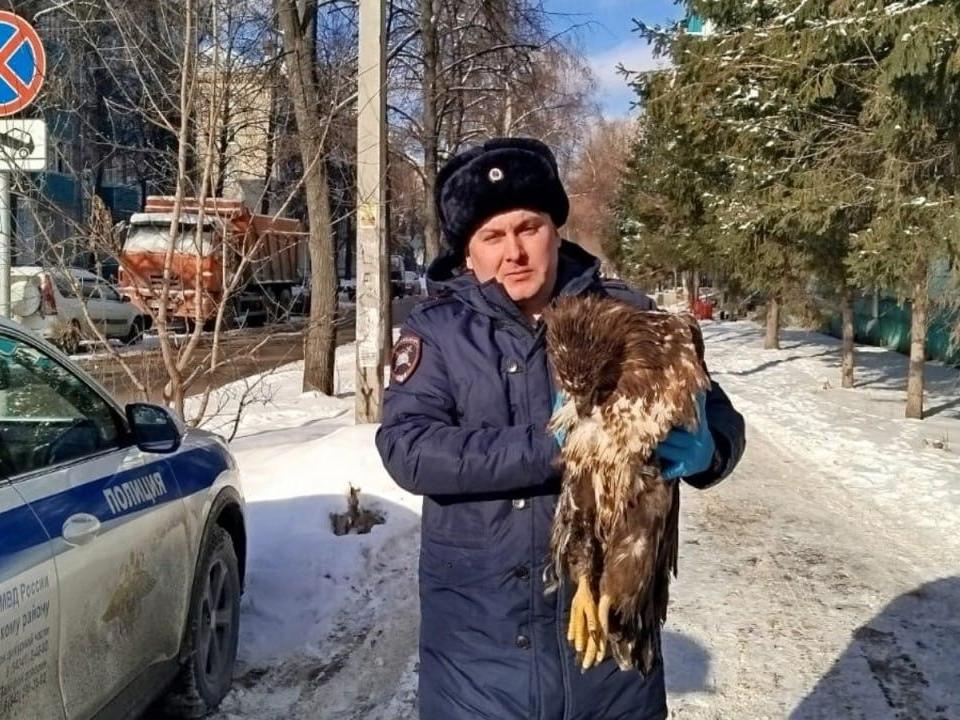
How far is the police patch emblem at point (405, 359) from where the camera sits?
1967 mm

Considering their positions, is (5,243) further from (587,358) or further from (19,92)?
(587,358)

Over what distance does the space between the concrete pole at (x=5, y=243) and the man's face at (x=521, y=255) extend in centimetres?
448

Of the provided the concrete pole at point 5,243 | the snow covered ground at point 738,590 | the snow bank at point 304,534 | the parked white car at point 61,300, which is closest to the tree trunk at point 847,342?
the snow covered ground at point 738,590

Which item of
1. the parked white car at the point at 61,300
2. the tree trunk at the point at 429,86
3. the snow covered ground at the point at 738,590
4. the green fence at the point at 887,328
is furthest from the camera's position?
the green fence at the point at 887,328

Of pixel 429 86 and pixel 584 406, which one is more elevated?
pixel 429 86

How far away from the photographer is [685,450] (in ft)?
5.81

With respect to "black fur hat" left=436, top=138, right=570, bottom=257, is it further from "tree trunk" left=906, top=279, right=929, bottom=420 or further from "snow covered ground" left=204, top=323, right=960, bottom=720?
"tree trunk" left=906, top=279, right=929, bottom=420

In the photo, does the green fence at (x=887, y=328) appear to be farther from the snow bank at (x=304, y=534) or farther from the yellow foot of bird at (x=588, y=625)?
the yellow foot of bird at (x=588, y=625)

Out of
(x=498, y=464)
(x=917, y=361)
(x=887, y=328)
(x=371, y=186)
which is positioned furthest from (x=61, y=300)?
(x=887, y=328)

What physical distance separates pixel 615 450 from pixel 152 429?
219cm

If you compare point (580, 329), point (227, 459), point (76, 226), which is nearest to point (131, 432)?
point (227, 459)

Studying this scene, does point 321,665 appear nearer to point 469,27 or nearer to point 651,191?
point 469,27

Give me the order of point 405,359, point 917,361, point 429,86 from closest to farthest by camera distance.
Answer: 1. point 405,359
2. point 917,361
3. point 429,86

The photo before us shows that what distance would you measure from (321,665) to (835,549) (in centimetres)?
346
